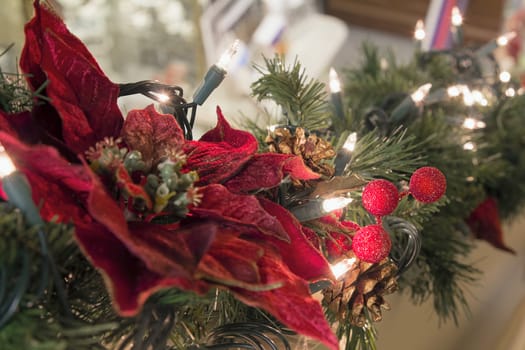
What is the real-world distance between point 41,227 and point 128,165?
49mm

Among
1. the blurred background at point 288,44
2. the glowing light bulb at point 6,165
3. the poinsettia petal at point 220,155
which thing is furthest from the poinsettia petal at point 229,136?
the blurred background at point 288,44

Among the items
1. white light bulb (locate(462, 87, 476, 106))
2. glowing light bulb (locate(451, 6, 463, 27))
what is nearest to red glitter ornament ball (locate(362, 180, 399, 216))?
white light bulb (locate(462, 87, 476, 106))

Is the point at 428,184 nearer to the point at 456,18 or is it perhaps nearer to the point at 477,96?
the point at 477,96

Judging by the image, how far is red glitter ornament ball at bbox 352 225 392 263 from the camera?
26 cm

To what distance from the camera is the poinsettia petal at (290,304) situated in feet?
0.67

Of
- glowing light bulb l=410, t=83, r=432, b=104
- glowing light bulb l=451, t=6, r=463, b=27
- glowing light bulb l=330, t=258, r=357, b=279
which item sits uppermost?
glowing light bulb l=451, t=6, r=463, b=27

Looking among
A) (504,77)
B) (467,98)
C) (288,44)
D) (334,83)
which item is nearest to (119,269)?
(334,83)

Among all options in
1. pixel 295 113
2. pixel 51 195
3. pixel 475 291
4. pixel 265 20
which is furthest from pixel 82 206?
pixel 265 20

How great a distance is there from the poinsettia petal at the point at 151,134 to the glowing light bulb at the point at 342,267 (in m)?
0.11

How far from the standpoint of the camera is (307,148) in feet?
0.97

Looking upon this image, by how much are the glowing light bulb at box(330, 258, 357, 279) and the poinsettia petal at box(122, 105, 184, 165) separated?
11cm

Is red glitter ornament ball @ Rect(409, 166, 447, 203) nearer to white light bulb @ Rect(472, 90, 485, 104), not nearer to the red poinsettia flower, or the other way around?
the red poinsettia flower

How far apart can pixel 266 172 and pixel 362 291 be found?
0.09 m

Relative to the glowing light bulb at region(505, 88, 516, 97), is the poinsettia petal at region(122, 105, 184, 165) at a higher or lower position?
lower
